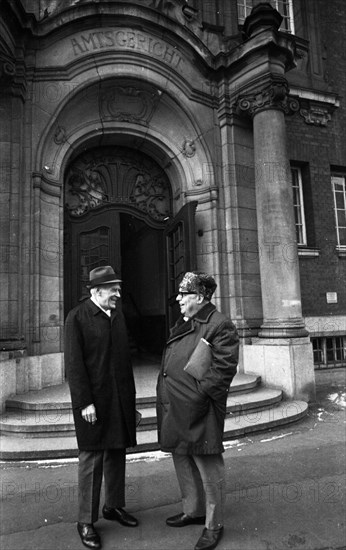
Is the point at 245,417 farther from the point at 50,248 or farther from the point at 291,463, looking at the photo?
the point at 50,248

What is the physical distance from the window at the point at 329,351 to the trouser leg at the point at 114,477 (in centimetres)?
731

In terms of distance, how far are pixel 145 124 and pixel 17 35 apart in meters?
2.61

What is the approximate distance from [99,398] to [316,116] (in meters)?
9.58

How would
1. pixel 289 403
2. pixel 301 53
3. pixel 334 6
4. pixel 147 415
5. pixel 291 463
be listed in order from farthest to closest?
pixel 334 6 < pixel 301 53 < pixel 289 403 < pixel 147 415 < pixel 291 463

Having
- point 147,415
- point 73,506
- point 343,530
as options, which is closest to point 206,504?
point 343,530

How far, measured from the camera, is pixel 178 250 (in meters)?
8.10

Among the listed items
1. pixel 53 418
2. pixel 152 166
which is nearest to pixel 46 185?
pixel 152 166

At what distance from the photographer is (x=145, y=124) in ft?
27.0

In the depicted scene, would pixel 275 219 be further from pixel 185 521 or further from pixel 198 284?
pixel 185 521

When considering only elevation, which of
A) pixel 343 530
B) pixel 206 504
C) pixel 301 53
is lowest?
pixel 343 530

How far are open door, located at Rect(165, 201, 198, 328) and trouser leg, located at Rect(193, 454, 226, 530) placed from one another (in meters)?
4.85

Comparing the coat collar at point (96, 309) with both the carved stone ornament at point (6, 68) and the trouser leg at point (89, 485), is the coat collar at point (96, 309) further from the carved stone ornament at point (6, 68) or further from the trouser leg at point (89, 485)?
the carved stone ornament at point (6, 68)

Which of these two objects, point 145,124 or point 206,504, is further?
point 145,124

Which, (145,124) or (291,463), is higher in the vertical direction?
(145,124)
